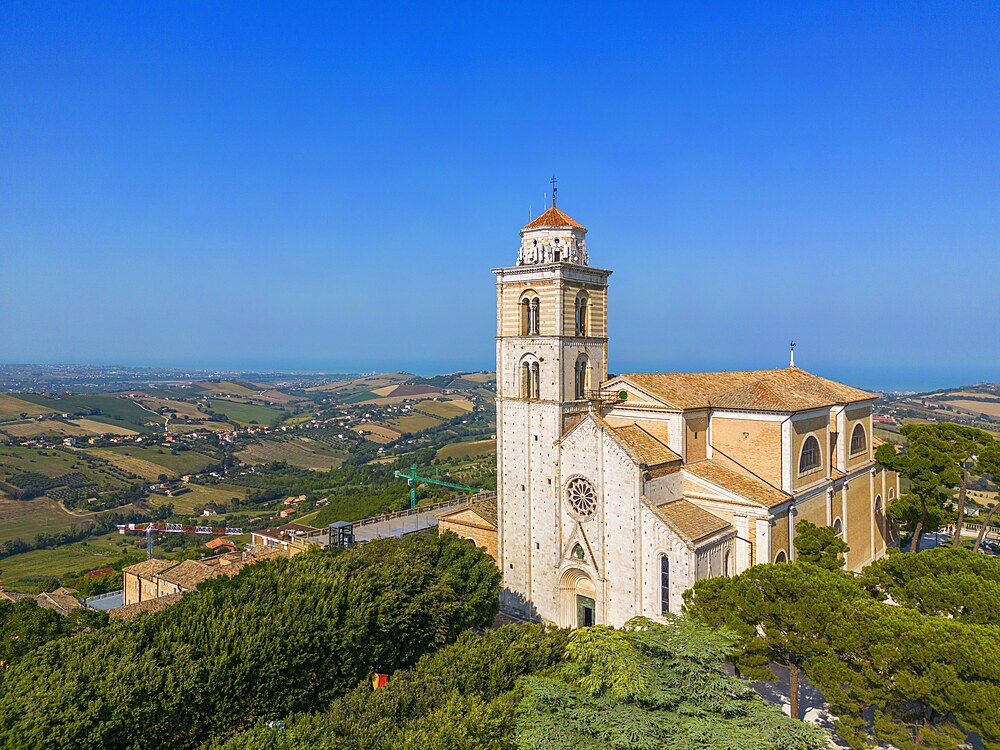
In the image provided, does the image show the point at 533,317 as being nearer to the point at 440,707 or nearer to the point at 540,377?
the point at 540,377

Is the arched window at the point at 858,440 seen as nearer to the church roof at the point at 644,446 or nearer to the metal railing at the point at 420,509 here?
the church roof at the point at 644,446

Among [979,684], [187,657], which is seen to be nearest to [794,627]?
[979,684]

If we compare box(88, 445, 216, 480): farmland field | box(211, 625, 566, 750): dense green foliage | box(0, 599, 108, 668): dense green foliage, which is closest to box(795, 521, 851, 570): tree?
box(211, 625, 566, 750): dense green foliage

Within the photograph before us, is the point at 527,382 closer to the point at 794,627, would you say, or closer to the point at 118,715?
the point at 794,627

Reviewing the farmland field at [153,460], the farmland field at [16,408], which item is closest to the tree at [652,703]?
the farmland field at [153,460]

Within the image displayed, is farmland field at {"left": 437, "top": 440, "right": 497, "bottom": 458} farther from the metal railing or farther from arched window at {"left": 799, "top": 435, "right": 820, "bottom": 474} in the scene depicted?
arched window at {"left": 799, "top": 435, "right": 820, "bottom": 474}

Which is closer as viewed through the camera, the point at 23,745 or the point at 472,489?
the point at 23,745
